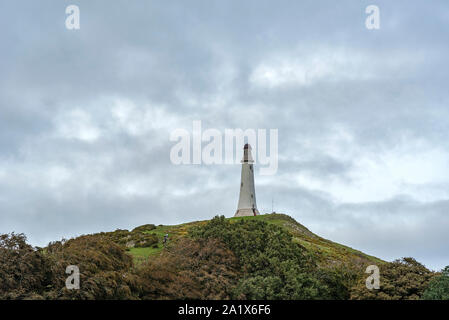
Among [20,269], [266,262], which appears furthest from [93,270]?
[266,262]

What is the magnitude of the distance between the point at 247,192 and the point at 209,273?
48.0 m

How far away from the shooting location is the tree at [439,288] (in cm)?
2784

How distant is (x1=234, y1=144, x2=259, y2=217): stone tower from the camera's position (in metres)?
76.2

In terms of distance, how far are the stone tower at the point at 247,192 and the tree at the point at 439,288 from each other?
153 feet

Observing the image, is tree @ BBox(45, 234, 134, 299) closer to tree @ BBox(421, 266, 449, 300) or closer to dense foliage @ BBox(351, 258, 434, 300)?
dense foliage @ BBox(351, 258, 434, 300)

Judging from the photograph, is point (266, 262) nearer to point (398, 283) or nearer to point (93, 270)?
point (398, 283)

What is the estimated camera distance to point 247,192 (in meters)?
77.3

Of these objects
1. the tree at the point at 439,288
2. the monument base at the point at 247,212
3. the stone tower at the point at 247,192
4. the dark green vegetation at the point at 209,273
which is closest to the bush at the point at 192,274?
the dark green vegetation at the point at 209,273

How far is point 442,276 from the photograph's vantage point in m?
29.3

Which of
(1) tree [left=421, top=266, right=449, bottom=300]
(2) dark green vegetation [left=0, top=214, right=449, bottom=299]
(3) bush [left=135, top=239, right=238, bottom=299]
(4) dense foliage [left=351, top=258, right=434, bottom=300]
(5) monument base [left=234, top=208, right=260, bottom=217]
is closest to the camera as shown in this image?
(2) dark green vegetation [left=0, top=214, right=449, bottom=299]

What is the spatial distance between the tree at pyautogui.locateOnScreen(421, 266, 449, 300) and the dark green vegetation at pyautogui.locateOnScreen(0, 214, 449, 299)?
0.06 metres

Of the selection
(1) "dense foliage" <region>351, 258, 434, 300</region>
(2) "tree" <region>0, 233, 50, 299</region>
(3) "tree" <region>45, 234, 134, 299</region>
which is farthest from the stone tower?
(2) "tree" <region>0, 233, 50, 299</region>

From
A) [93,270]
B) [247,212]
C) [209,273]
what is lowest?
[209,273]
